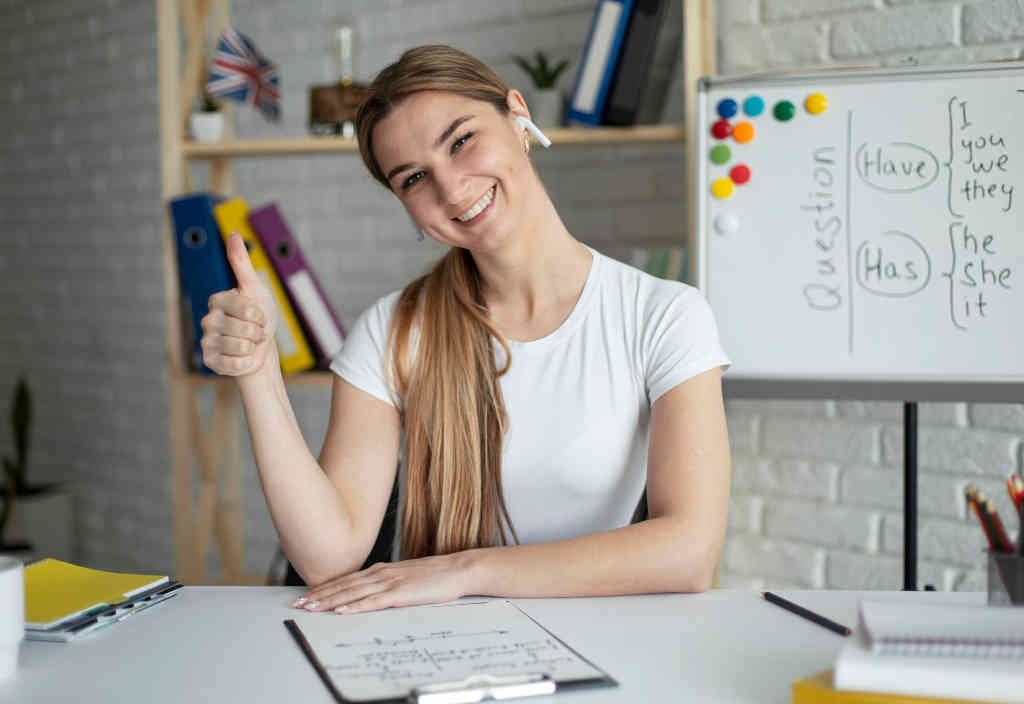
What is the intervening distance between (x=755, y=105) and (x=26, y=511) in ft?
8.40

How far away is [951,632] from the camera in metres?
0.71

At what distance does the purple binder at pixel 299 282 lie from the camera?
7.11ft

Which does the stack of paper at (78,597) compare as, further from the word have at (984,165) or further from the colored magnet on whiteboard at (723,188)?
the word have at (984,165)

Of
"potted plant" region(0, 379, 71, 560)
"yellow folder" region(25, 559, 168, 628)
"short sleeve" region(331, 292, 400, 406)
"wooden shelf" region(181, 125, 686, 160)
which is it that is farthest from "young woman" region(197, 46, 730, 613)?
"potted plant" region(0, 379, 71, 560)

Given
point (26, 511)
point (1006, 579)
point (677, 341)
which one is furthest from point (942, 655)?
point (26, 511)

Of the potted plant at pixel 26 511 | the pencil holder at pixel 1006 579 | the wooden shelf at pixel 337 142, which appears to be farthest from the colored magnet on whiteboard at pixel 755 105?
the potted plant at pixel 26 511

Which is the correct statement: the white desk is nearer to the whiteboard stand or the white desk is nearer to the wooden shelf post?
the whiteboard stand

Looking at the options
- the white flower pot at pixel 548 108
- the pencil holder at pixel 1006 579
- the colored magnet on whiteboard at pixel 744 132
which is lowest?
the pencil holder at pixel 1006 579

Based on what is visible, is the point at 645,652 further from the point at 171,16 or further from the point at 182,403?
the point at 171,16

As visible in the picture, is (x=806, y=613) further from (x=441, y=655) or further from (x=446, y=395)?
(x=446, y=395)

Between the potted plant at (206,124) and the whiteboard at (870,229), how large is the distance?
1.18m

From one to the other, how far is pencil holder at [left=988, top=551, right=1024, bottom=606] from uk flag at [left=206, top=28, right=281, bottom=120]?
1959mm

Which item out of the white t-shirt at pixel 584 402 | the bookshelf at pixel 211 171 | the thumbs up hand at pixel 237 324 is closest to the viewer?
the thumbs up hand at pixel 237 324

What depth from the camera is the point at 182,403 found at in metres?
2.29
